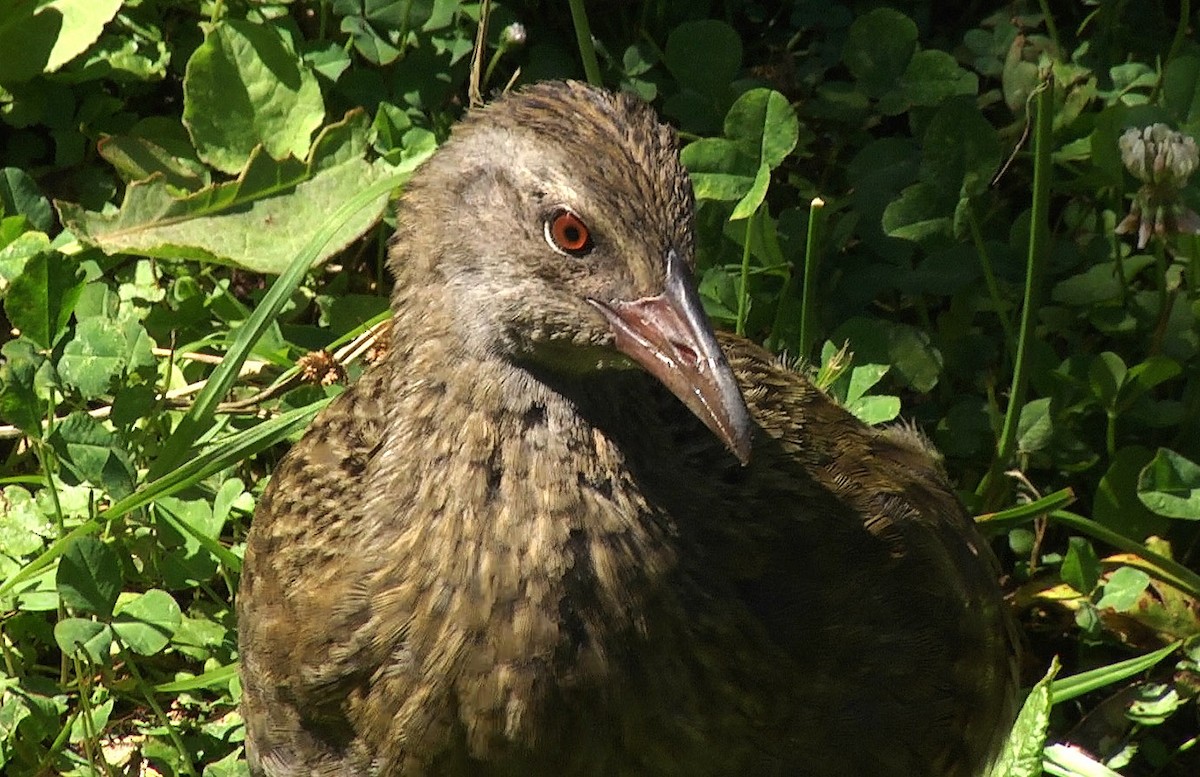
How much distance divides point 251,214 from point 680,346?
1858 millimetres

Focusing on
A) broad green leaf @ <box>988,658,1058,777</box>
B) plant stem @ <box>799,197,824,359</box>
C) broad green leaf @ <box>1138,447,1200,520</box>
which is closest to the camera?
broad green leaf @ <box>988,658,1058,777</box>

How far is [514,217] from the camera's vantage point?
8.09ft

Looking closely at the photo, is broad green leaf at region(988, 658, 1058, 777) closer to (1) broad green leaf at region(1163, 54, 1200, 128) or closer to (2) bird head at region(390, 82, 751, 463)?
(2) bird head at region(390, 82, 751, 463)

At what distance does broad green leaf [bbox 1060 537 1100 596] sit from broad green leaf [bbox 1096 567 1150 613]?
1.4 inches

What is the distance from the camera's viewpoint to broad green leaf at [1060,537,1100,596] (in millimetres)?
3773

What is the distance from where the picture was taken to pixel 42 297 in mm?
3441

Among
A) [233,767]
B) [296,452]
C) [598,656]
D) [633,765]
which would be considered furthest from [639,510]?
[233,767]

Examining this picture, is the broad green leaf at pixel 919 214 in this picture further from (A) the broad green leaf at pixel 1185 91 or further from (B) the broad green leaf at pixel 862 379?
(A) the broad green leaf at pixel 1185 91

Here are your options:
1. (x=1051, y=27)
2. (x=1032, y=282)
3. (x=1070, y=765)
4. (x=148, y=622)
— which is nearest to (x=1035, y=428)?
(x=1032, y=282)

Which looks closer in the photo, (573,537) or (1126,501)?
(573,537)

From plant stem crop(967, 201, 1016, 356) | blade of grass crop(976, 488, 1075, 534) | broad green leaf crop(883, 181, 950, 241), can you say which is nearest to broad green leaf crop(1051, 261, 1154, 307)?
plant stem crop(967, 201, 1016, 356)

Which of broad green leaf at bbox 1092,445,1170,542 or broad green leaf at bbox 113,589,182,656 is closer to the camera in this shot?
broad green leaf at bbox 113,589,182,656

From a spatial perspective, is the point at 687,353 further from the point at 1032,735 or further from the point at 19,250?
the point at 19,250

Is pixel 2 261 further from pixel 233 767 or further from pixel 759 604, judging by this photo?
pixel 759 604
